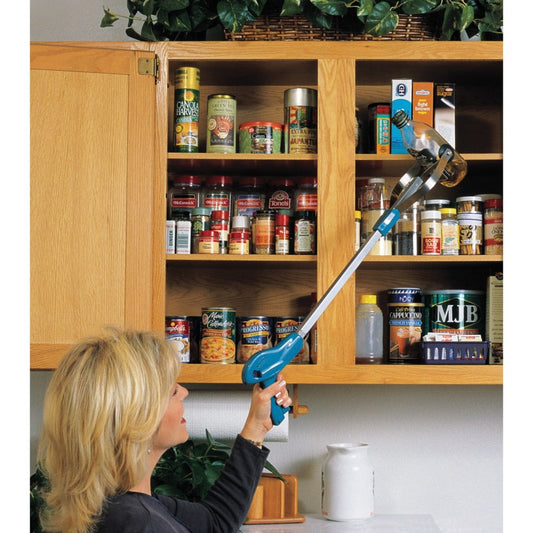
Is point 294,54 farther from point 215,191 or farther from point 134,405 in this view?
point 134,405

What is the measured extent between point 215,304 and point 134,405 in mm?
996

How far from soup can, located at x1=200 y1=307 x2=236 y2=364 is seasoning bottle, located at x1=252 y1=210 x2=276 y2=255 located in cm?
19

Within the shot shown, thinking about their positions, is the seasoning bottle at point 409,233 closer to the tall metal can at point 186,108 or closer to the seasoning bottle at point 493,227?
the seasoning bottle at point 493,227

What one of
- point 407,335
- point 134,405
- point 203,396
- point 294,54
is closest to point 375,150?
point 294,54

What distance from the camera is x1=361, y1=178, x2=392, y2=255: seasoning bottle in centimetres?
192

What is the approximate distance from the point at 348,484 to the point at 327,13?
4.11 feet

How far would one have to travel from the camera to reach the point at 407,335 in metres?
1.91

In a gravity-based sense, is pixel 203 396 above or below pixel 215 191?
below

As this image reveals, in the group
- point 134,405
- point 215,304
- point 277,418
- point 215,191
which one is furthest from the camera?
point 215,304

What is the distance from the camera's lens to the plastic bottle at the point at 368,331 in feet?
6.32

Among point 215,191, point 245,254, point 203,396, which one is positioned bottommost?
Result: point 203,396

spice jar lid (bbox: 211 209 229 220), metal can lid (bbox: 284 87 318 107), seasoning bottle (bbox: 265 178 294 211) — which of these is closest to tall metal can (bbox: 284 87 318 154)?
metal can lid (bbox: 284 87 318 107)

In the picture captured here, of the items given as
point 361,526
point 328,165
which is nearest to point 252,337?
point 328,165

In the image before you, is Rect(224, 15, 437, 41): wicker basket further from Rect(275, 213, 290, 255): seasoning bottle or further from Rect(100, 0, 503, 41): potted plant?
Rect(275, 213, 290, 255): seasoning bottle
